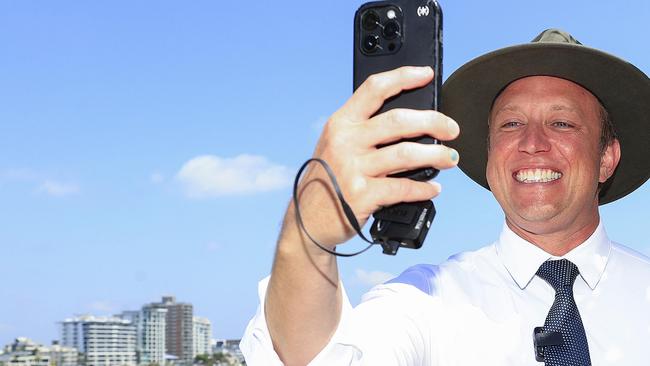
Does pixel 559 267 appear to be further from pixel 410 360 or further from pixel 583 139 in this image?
pixel 410 360

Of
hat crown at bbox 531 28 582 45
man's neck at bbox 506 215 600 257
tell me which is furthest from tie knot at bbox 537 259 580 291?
hat crown at bbox 531 28 582 45

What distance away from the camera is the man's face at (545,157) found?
15.0ft

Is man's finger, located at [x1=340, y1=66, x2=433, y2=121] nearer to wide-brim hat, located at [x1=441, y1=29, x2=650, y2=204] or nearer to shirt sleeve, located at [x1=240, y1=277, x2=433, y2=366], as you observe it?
shirt sleeve, located at [x1=240, y1=277, x2=433, y2=366]

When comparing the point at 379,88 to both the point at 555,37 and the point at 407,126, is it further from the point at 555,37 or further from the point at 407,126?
the point at 555,37

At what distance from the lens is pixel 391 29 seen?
2.56 m

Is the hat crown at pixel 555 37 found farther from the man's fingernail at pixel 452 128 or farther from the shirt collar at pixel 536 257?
the man's fingernail at pixel 452 128

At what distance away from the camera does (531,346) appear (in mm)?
4270

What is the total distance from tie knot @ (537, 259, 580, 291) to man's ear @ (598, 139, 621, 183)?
2.89ft

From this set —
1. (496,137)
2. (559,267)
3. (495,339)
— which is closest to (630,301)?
(559,267)

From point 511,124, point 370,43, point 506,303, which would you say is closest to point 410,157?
point 370,43

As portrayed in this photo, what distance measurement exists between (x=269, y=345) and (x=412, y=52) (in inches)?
47.7

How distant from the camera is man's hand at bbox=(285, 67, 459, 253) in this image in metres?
2.30

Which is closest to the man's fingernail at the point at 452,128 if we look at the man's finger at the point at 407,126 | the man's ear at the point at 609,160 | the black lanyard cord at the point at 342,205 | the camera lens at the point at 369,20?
the man's finger at the point at 407,126

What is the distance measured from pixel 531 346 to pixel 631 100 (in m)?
1.77
